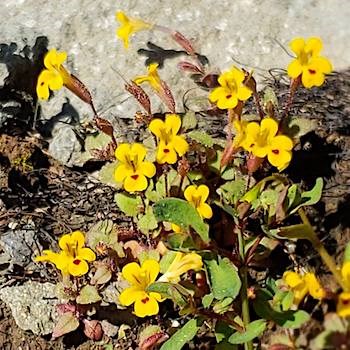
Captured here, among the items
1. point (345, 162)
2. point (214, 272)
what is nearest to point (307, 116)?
point (345, 162)

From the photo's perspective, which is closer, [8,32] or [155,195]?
[155,195]

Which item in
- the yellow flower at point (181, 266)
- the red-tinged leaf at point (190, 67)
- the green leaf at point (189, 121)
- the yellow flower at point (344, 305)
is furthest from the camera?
the red-tinged leaf at point (190, 67)

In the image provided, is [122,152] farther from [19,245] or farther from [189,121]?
[19,245]

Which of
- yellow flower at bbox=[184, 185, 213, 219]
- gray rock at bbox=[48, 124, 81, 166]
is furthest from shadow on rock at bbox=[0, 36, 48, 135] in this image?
yellow flower at bbox=[184, 185, 213, 219]

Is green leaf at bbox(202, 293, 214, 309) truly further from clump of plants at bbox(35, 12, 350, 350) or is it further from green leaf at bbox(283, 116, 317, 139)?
green leaf at bbox(283, 116, 317, 139)

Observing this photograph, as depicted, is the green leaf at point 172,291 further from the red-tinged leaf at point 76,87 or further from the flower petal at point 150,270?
the red-tinged leaf at point 76,87

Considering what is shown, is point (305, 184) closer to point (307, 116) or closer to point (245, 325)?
point (307, 116)

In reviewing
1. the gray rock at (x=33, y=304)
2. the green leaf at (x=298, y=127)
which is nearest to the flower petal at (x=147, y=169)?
the green leaf at (x=298, y=127)

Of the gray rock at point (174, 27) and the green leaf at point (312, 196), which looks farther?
the gray rock at point (174, 27)

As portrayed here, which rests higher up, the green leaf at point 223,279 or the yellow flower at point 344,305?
the yellow flower at point 344,305
